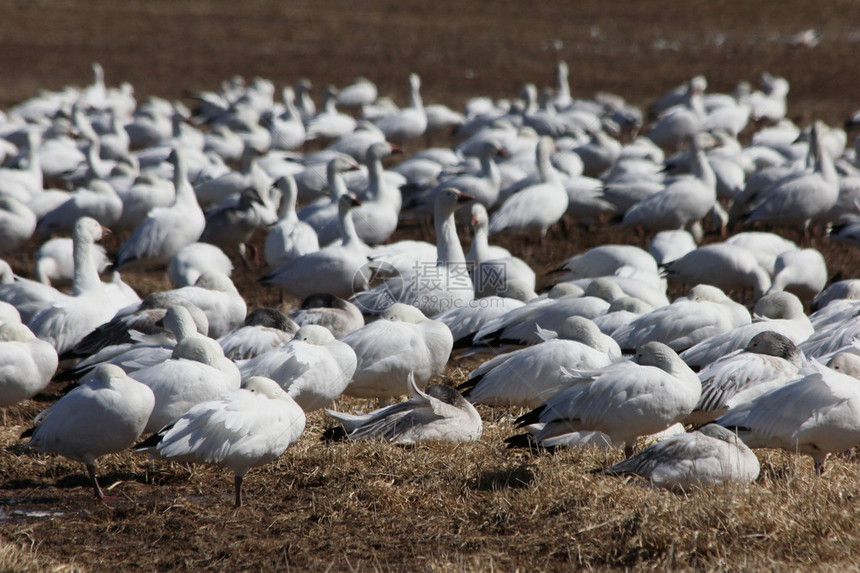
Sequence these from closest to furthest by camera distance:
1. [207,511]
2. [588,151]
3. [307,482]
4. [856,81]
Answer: [207,511], [307,482], [588,151], [856,81]

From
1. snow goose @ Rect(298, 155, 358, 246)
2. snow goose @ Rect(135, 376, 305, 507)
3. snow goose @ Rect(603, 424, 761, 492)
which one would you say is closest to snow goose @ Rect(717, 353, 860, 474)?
snow goose @ Rect(603, 424, 761, 492)

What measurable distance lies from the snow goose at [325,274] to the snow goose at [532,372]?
268 cm

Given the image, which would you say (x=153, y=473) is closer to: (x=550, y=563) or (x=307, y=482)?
(x=307, y=482)

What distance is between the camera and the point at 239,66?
24891 millimetres

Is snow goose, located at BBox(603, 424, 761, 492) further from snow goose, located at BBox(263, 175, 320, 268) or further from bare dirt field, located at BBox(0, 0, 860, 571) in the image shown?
snow goose, located at BBox(263, 175, 320, 268)

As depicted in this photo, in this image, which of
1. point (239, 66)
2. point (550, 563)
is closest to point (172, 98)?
point (239, 66)

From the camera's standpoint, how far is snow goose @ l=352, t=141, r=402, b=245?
9.37 m

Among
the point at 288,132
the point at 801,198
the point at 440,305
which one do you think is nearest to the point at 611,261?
the point at 440,305

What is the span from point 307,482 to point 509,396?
1140 mm

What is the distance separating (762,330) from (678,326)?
0.56m

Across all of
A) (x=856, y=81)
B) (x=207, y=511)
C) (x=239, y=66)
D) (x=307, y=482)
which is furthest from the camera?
(x=239, y=66)

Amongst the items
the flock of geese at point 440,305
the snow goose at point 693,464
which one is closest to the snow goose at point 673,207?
the flock of geese at point 440,305

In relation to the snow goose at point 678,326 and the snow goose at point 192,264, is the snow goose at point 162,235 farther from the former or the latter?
the snow goose at point 678,326

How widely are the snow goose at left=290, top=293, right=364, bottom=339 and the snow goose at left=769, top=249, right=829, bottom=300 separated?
10.3ft
